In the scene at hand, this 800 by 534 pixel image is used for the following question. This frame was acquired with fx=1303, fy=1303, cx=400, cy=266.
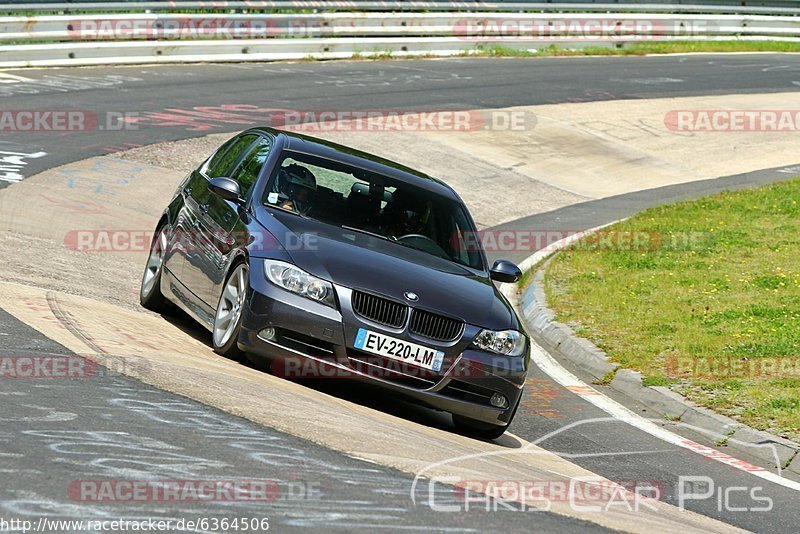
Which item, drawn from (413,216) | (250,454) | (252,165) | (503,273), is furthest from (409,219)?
(250,454)

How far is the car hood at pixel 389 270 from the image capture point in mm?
8359

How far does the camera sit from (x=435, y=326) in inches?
329

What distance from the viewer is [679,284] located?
46.6 ft

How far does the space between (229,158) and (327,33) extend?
20131 millimetres

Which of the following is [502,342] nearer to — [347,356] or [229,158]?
[347,356]

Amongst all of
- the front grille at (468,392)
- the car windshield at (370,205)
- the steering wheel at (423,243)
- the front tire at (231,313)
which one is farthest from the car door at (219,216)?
the front grille at (468,392)

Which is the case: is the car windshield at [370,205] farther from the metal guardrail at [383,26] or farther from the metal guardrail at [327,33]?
the metal guardrail at [383,26]

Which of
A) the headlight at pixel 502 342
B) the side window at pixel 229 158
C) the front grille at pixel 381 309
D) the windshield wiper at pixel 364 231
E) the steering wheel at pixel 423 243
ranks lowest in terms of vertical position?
the headlight at pixel 502 342

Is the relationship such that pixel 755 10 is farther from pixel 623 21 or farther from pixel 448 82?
pixel 448 82

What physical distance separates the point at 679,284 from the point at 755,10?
2840cm

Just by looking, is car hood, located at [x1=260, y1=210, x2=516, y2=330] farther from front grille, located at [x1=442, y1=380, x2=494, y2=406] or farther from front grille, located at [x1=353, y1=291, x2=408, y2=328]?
front grille, located at [x1=442, y1=380, x2=494, y2=406]

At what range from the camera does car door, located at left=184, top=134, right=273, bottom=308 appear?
30.4ft

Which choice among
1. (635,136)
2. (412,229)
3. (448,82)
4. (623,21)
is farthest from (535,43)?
(412,229)

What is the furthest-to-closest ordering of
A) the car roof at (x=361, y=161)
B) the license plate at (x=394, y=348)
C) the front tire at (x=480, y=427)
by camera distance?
the car roof at (x=361, y=161)
the front tire at (x=480, y=427)
the license plate at (x=394, y=348)
